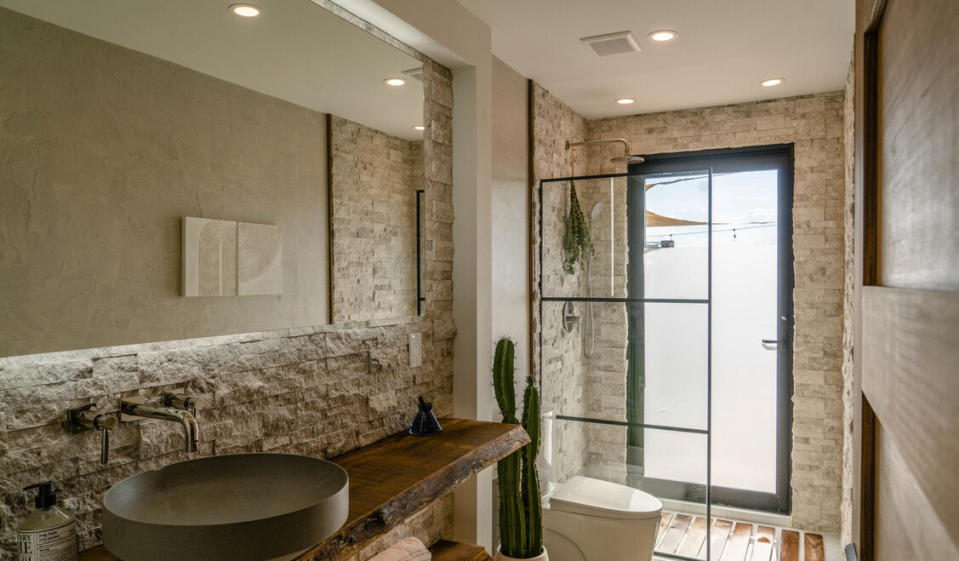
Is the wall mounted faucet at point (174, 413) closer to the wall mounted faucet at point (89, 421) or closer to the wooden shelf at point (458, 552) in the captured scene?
the wall mounted faucet at point (89, 421)

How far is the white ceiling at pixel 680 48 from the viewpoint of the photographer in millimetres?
2502

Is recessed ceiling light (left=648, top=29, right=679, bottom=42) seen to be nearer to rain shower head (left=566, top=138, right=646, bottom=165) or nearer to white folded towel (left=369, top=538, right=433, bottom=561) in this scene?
rain shower head (left=566, top=138, right=646, bottom=165)

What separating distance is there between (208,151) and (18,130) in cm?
43

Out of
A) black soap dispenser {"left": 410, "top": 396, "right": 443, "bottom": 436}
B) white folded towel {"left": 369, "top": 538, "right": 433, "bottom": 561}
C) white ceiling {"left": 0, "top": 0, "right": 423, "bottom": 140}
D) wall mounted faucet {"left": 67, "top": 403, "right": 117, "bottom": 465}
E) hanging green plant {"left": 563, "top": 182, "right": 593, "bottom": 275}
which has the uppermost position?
white ceiling {"left": 0, "top": 0, "right": 423, "bottom": 140}

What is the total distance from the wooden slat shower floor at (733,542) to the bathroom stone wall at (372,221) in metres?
2.02

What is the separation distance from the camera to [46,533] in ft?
3.77

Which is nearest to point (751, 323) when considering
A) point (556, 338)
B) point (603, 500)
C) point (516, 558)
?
point (556, 338)

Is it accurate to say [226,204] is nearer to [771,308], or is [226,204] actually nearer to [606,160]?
[606,160]

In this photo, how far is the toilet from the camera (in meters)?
2.99

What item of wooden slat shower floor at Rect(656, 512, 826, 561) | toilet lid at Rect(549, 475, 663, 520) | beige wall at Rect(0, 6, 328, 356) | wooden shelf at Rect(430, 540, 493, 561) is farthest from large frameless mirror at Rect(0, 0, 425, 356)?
wooden slat shower floor at Rect(656, 512, 826, 561)

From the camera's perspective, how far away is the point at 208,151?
5.21 feet

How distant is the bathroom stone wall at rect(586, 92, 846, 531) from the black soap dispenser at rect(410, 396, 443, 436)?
244 centimetres

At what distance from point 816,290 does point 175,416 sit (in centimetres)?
346

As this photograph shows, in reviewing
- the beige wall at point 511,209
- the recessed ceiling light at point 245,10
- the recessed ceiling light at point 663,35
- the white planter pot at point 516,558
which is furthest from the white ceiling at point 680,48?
the white planter pot at point 516,558
